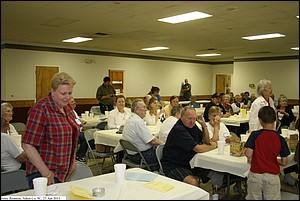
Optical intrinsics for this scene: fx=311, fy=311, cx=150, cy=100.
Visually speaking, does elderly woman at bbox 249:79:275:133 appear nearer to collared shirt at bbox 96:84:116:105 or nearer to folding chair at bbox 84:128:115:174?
folding chair at bbox 84:128:115:174

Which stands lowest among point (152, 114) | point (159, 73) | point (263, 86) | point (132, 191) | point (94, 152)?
point (94, 152)

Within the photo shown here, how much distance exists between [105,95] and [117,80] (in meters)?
2.60

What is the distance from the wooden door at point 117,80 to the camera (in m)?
10.1

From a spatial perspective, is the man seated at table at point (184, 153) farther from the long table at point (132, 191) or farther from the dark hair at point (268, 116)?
the long table at point (132, 191)

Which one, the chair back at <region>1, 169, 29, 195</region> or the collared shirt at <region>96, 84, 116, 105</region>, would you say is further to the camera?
the collared shirt at <region>96, 84, 116, 105</region>

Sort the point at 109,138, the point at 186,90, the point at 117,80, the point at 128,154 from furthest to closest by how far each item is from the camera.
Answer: the point at 186,90
the point at 117,80
the point at 109,138
the point at 128,154

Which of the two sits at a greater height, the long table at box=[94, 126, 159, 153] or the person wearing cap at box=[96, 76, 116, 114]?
the person wearing cap at box=[96, 76, 116, 114]

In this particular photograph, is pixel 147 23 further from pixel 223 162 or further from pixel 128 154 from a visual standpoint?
pixel 223 162

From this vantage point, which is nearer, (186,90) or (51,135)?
(51,135)

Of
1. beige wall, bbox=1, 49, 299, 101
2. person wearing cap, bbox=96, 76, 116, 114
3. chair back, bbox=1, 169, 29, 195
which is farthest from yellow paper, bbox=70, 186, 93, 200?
person wearing cap, bbox=96, 76, 116, 114

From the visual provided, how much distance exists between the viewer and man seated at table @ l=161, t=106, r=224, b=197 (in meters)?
2.92

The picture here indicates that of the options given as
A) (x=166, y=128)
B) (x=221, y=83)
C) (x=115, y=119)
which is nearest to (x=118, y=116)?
(x=115, y=119)

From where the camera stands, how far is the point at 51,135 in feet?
6.24

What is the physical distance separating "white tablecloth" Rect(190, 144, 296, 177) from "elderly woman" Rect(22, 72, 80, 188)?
1333mm
